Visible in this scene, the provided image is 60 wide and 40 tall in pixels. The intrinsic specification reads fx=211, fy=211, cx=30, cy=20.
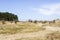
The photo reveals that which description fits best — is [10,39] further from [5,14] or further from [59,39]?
[5,14]

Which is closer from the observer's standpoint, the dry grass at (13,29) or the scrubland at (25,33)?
the scrubland at (25,33)

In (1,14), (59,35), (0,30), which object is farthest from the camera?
(1,14)

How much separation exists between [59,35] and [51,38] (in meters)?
2.65

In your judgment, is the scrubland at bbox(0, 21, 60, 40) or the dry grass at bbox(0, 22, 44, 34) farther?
the dry grass at bbox(0, 22, 44, 34)

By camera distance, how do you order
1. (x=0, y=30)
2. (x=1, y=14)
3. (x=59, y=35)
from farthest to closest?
1. (x=1, y=14)
2. (x=0, y=30)
3. (x=59, y=35)

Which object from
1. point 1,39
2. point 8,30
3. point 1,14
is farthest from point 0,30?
point 1,14

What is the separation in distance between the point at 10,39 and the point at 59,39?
6.44 m

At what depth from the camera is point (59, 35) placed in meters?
29.8

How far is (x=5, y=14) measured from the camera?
101m

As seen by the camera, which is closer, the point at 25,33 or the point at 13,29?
the point at 25,33

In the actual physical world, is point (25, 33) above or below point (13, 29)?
below

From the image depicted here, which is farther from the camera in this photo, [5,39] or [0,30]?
[0,30]

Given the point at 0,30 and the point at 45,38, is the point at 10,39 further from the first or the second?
the point at 0,30

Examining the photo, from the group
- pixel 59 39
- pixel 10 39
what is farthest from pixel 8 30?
pixel 59 39
